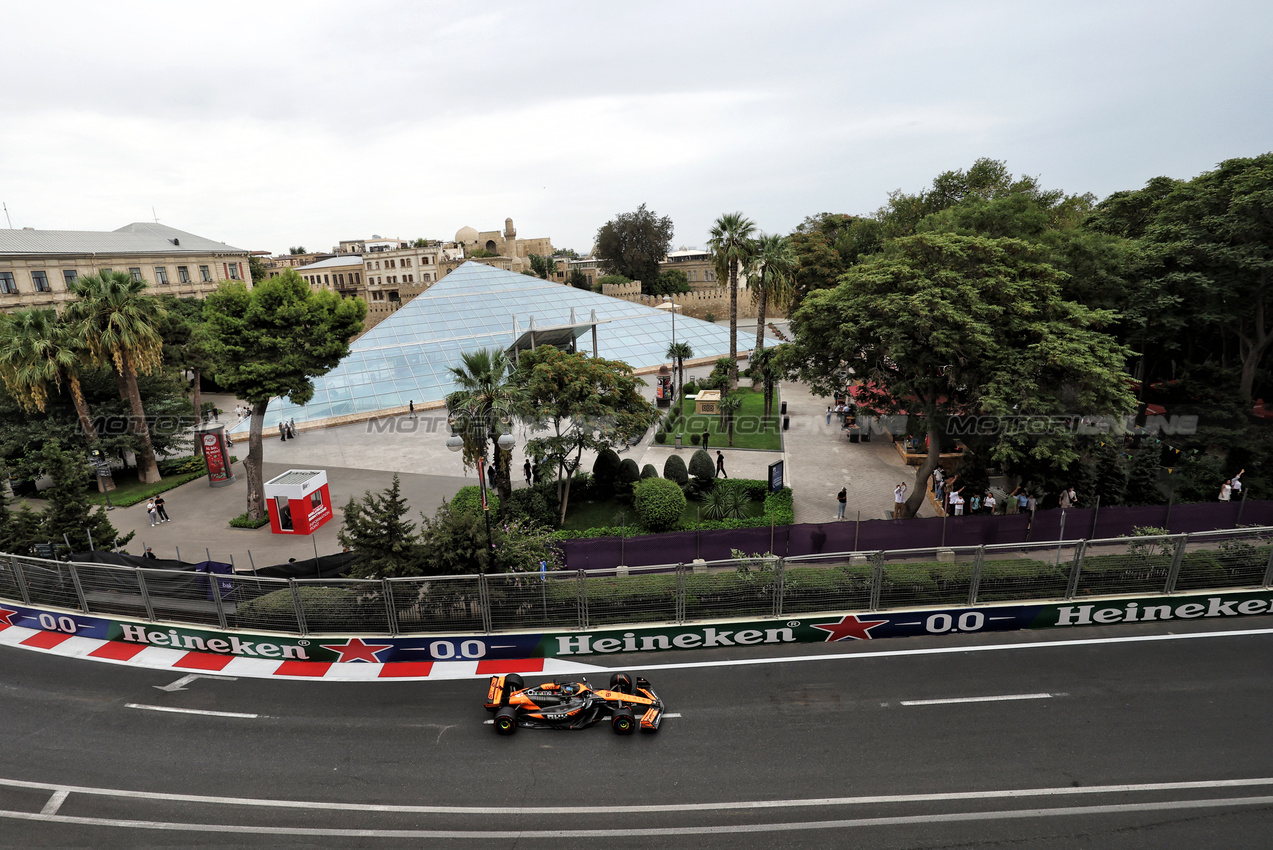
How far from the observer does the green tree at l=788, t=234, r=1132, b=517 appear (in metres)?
15.6

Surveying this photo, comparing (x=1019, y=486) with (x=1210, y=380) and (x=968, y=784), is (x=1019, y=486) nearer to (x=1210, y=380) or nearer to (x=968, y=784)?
(x=1210, y=380)

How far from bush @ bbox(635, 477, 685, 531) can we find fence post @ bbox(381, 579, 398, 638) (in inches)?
334

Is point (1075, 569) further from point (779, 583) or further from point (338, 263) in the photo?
point (338, 263)

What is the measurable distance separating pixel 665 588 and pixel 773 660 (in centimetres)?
237

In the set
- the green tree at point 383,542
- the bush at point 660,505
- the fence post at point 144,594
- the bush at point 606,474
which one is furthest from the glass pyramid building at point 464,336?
the green tree at point 383,542

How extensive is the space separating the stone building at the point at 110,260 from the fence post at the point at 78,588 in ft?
157

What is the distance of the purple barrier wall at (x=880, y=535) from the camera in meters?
14.5

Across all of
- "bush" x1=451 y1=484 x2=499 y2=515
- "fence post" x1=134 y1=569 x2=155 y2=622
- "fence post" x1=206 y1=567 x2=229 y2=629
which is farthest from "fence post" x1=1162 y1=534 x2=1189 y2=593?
"fence post" x1=134 y1=569 x2=155 y2=622

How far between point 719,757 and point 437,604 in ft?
19.1

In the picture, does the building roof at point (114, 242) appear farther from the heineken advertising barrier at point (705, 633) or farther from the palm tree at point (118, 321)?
the heineken advertising barrier at point (705, 633)

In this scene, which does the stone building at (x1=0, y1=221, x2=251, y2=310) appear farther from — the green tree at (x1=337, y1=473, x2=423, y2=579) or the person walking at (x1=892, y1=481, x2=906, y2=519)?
the person walking at (x1=892, y1=481, x2=906, y2=519)

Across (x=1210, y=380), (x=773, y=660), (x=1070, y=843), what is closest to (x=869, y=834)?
(x=1070, y=843)

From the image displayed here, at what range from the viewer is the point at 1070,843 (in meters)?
7.50

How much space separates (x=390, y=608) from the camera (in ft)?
38.8
